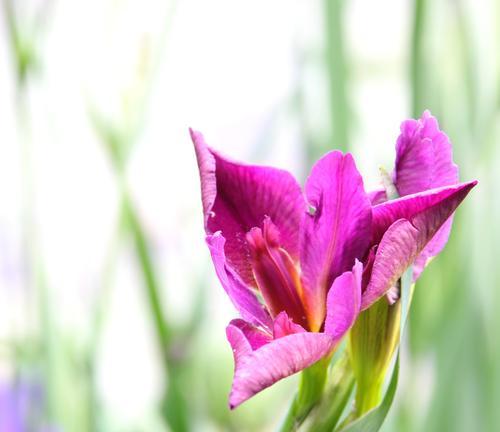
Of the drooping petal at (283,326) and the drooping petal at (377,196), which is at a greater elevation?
the drooping petal at (377,196)

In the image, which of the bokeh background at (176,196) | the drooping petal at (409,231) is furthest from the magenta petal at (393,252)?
the bokeh background at (176,196)

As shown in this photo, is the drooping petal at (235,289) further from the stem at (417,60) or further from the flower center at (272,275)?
the stem at (417,60)

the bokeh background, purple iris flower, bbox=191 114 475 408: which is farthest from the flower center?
the bokeh background

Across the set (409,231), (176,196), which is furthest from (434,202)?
(176,196)

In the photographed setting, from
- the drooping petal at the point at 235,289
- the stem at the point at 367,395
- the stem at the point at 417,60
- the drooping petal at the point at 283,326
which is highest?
the stem at the point at 417,60

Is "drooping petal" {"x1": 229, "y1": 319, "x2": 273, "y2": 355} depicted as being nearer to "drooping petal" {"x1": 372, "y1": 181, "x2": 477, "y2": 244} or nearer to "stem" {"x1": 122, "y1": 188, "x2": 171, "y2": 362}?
"drooping petal" {"x1": 372, "y1": 181, "x2": 477, "y2": 244}

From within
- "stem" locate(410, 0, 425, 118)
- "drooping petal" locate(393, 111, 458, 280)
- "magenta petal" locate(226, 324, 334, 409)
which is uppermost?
"stem" locate(410, 0, 425, 118)

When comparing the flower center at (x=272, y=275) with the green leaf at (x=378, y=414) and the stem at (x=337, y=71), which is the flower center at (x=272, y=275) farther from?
the stem at (x=337, y=71)

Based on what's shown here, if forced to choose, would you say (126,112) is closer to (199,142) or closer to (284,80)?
(199,142)

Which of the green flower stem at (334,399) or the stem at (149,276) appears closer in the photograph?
the green flower stem at (334,399)
